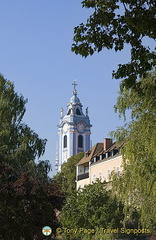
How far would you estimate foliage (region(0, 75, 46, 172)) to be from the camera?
32.3 metres

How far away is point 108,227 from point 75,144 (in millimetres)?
83635

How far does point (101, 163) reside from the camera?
155ft

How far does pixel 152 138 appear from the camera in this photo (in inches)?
748

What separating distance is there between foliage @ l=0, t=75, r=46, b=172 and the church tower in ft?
252

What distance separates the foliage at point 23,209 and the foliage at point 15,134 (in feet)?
40.6

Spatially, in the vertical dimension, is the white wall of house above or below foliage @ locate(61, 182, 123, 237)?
above

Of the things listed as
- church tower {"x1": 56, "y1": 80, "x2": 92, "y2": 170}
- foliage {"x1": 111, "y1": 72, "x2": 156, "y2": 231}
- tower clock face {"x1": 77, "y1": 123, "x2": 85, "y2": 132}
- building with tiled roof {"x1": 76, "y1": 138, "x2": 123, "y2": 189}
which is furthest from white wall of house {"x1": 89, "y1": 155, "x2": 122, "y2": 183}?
Result: tower clock face {"x1": 77, "y1": 123, "x2": 85, "y2": 132}

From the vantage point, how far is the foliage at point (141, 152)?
1922cm

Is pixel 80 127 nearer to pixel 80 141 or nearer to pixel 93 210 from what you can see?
pixel 80 141

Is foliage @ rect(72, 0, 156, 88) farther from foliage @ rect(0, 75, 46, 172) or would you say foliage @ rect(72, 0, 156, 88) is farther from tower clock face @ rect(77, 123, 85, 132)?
tower clock face @ rect(77, 123, 85, 132)

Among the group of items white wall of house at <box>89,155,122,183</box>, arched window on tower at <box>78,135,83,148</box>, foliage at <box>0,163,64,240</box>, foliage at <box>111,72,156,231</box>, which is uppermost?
arched window on tower at <box>78,135,83,148</box>

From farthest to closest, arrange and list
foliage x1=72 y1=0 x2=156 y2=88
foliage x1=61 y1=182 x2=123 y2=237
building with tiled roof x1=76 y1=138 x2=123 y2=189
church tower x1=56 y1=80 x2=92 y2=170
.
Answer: church tower x1=56 y1=80 x2=92 y2=170, building with tiled roof x1=76 y1=138 x2=123 y2=189, foliage x1=61 y1=182 x2=123 y2=237, foliage x1=72 y1=0 x2=156 y2=88

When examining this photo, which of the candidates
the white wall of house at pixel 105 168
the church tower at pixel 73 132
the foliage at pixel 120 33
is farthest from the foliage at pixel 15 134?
the church tower at pixel 73 132

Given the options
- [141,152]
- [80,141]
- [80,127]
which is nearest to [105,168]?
[141,152]
